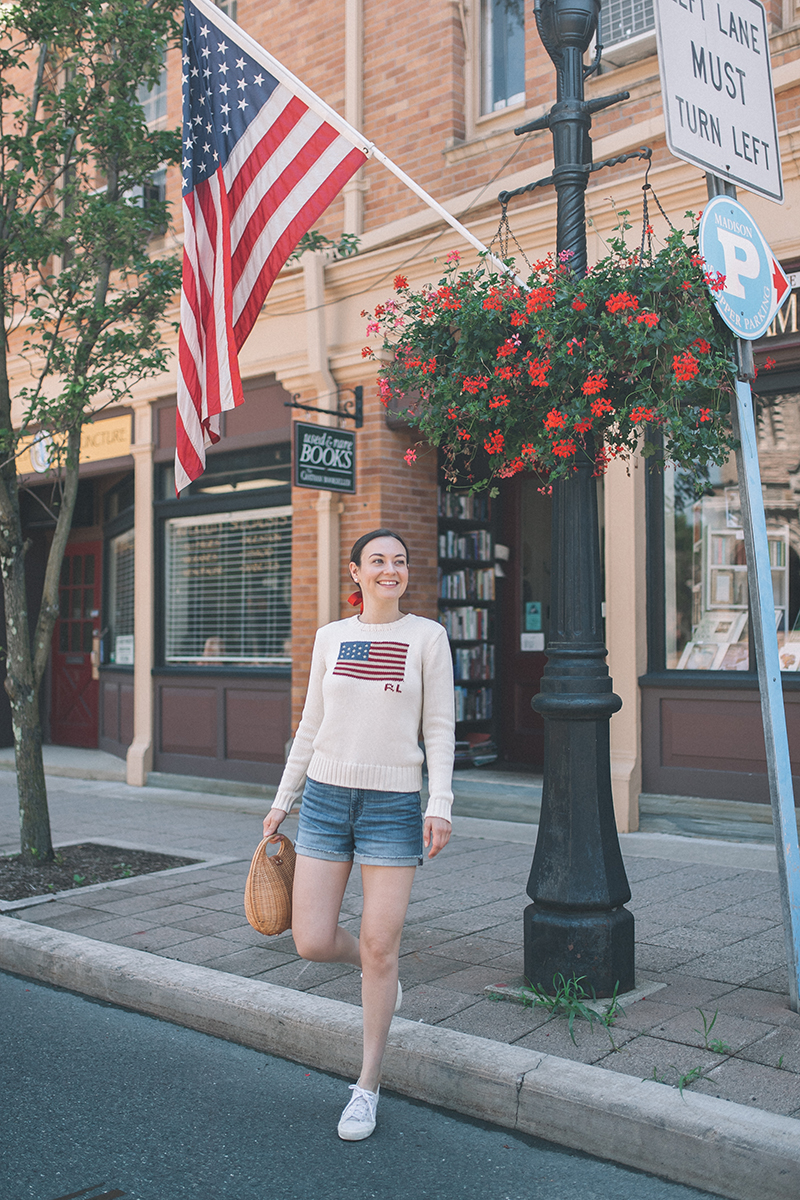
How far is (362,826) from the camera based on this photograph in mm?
3627

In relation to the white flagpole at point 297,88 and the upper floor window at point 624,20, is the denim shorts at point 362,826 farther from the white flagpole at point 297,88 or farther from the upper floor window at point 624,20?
the upper floor window at point 624,20

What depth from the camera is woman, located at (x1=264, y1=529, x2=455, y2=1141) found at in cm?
358

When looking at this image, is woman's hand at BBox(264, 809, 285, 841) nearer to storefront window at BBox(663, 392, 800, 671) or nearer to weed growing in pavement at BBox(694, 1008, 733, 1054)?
weed growing in pavement at BBox(694, 1008, 733, 1054)

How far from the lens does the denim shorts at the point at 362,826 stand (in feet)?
11.8

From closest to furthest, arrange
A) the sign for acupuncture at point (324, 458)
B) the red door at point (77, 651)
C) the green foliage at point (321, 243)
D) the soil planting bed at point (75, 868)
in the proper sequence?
the soil planting bed at point (75, 868), the green foliage at point (321, 243), the sign for acupuncture at point (324, 458), the red door at point (77, 651)

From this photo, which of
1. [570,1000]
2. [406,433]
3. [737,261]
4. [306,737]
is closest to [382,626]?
[306,737]

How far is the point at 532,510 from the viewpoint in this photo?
10531 millimetres

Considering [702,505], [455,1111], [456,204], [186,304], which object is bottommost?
[455,1111]

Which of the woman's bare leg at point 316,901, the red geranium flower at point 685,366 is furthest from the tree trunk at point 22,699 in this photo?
the red geranium flower at point 685,366

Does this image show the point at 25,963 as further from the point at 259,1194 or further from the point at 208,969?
the point at 259,1194

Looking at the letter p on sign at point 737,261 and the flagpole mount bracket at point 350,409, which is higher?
the flagpole mount bracket at point 350,409

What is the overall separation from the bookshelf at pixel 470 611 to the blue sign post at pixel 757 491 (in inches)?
226

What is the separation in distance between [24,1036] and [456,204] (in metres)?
6.94

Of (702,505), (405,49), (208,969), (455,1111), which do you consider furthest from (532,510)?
(455,1111)
